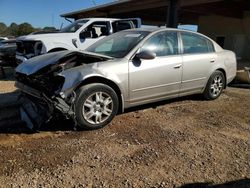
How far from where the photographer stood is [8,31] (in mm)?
67188

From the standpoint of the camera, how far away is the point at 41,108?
16.2 ft

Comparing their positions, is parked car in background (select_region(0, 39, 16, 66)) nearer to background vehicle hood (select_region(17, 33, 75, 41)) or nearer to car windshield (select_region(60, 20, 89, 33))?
car windshield (select_region(60, 20, 89, 33))

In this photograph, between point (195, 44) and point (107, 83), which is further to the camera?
point (195, 44)

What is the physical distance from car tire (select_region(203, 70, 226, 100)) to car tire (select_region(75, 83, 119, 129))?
2568mm

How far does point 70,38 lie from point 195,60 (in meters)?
5.46

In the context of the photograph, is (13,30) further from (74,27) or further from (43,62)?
(43,62)

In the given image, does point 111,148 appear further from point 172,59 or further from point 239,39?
point 239,39

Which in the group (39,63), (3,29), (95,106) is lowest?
(3,29)

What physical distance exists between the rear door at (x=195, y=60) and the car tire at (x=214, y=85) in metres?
0.18

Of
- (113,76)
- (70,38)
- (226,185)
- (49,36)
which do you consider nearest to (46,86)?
(113,76)

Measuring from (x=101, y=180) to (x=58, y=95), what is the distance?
1639 mm

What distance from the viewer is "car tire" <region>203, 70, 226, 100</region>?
6.96 metres

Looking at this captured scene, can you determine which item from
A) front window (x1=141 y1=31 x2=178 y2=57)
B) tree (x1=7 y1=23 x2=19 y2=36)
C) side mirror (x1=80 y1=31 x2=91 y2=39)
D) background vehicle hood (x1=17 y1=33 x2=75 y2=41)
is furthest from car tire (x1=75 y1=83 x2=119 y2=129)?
tree (x1=7 y1=23 x2=19 y2=36)

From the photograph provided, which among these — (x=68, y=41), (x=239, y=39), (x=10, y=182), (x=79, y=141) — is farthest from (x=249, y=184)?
(x=239, y=39)
